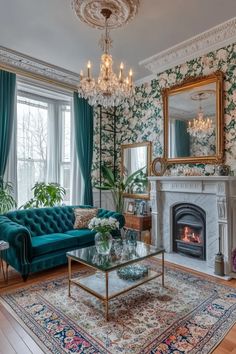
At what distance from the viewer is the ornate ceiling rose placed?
9.50 ft

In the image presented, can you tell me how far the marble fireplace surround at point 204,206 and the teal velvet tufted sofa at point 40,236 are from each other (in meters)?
0.80

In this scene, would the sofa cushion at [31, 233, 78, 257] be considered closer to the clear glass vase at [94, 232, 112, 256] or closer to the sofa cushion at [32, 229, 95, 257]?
the sofa cushion at [32, 229, 95, 257]

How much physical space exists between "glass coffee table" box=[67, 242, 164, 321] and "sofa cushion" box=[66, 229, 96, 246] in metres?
0.85

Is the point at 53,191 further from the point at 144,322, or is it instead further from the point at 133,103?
the point at 144,322

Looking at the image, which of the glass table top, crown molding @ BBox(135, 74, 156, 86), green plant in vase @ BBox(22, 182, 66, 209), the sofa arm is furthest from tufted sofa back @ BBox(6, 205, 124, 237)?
crown molding @ BBox(135, 74, 156, 86)

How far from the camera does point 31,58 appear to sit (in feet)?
14.1

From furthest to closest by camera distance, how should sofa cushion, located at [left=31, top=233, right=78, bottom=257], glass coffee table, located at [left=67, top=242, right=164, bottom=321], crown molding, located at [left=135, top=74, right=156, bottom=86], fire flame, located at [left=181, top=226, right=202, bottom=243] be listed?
crown molding, located at [left=135, top=74, right=156, bottom=86], fire flame, located at [left=181, top=226, right=202, bottom=243], sofa cushion, located at [left=31, top=233, right=78, bottom=257], glass coffee table, located at [left=67, top=242, right=164, bottom=321]

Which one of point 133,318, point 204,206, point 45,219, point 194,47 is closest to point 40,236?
point 45,219

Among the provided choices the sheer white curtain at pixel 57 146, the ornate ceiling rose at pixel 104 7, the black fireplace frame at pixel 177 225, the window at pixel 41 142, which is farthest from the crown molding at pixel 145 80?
the black fireplace frame at pixel 177 225

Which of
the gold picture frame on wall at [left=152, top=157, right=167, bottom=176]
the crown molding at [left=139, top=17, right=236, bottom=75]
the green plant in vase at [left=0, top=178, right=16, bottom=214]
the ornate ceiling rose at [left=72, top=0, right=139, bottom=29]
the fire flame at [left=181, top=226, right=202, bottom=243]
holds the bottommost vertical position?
the fire flame at [left=181, top=226, right=202, bottom=243]

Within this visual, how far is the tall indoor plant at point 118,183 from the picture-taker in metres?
5.27

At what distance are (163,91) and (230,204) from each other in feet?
7.93

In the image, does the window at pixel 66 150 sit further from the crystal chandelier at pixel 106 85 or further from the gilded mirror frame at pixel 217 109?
the crystal chandelier at pixel 106 85

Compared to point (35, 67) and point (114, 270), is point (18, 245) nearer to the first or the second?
point (114, 270)
